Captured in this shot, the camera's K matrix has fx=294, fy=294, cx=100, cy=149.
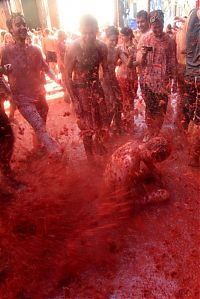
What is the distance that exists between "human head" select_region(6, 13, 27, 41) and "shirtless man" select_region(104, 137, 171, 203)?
8.14 feet

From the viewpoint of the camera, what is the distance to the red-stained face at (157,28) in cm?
459

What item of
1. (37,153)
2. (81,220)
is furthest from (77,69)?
(81,220)

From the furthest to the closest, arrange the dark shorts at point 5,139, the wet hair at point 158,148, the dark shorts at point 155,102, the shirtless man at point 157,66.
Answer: the dark shorts at point 155,102 < the shirtless man at point 157,66 < the dark shorts at point 5,139 < the wet hair at point 158,148

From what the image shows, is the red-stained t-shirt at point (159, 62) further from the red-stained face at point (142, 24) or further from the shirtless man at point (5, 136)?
the shirtless man at point (5, 136)

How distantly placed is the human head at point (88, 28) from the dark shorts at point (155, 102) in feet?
4.48

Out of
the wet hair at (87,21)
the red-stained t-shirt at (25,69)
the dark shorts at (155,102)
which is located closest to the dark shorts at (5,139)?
the red-stained t-shirt at (25,69)

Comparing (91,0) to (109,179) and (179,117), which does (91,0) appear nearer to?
(179,117)

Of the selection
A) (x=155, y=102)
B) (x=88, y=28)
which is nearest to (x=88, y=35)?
(x=88, y=28)

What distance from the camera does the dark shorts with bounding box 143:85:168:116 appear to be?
199 inches

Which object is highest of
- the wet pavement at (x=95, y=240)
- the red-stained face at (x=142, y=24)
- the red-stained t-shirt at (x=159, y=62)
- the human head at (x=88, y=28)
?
the human head at (x=88, y=28)

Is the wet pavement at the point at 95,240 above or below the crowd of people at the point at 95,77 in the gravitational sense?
below

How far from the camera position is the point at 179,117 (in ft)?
19.6

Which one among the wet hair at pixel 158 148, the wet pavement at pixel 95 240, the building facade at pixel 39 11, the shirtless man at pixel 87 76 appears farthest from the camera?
the building facade at pixel 39 11

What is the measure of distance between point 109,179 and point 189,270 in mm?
1311
